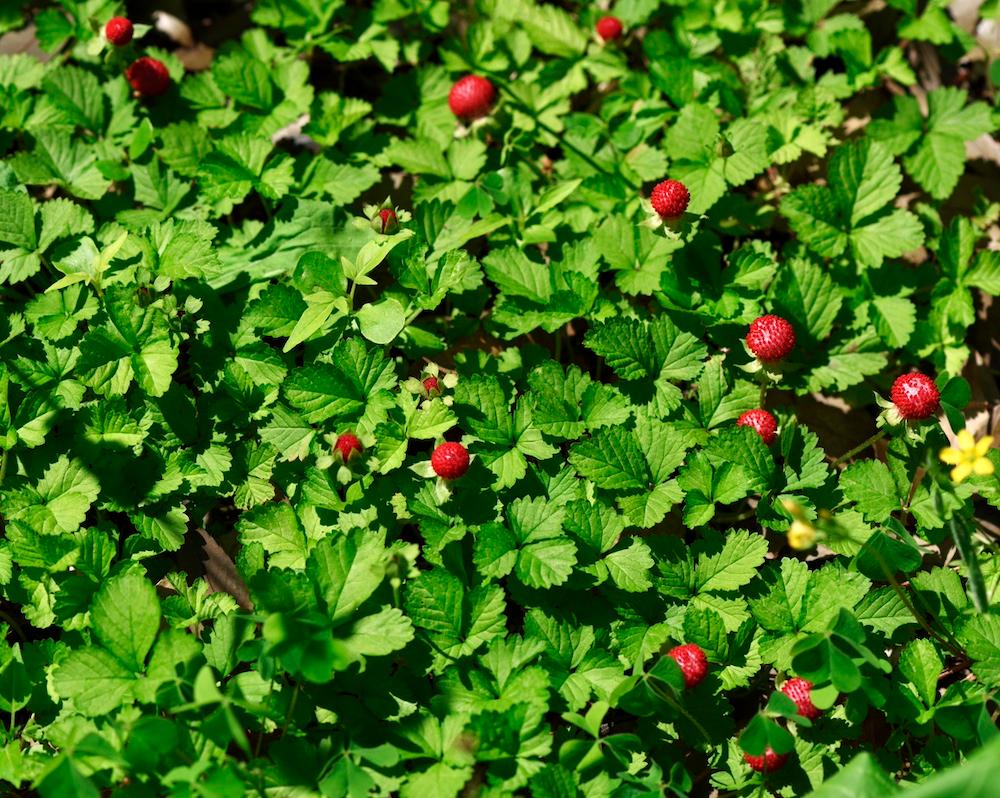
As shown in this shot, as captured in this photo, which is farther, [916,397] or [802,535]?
[916,397]

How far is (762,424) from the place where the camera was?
232cm

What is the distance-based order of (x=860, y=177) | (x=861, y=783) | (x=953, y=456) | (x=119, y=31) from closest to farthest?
(x=861, y=783) → (x=953, y=456) → (x=860, y=177) → (x=119, y=31)

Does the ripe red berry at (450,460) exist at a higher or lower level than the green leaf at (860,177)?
lower

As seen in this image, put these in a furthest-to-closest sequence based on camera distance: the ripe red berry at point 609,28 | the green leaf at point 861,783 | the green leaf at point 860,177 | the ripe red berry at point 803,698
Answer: the ripe red berry at point 609,28 < the green leaf at point 860,177 < the ripe red berry at point 803,698 < the green leaf at point 861,783

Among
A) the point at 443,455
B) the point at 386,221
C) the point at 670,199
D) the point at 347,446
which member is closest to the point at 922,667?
the point at 443,455

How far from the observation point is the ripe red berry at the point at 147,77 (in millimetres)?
2928

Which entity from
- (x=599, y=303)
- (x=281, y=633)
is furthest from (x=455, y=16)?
(x=281, y=633)

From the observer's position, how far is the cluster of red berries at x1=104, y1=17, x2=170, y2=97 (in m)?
2.87

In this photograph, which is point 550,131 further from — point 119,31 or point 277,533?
point 277,533

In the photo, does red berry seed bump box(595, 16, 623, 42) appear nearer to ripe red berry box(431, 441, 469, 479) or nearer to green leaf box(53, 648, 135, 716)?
ripe red berry box(431, 441, 469, 479)

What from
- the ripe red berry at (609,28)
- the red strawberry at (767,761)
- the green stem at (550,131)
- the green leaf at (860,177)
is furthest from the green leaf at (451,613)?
the ripe red berry at (609,28)

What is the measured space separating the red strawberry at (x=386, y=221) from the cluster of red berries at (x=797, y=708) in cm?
149

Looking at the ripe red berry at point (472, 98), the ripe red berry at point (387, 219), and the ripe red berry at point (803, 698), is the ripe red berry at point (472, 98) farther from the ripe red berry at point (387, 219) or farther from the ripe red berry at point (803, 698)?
the ripe red berry at point (803, 698)

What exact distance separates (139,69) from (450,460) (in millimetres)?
1741
